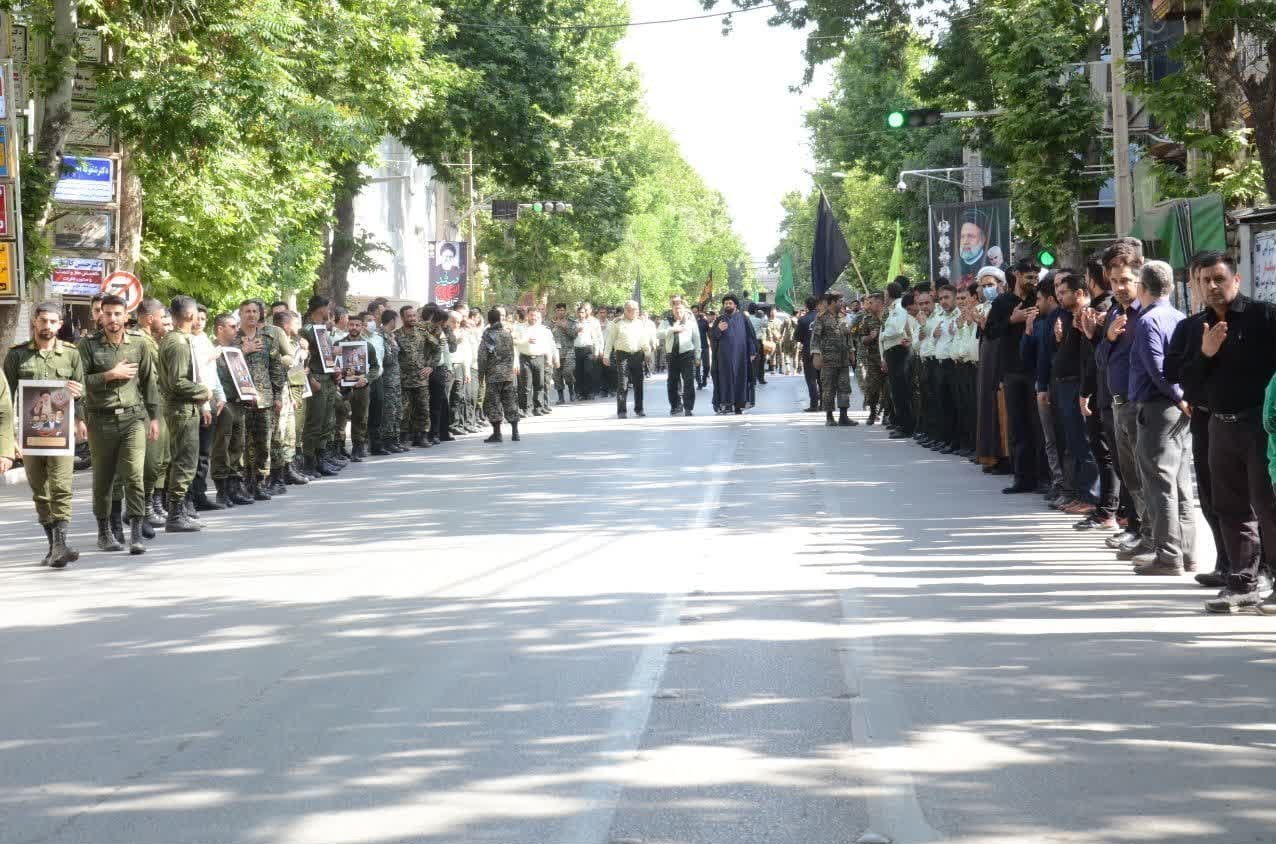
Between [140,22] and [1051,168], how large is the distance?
64.6 feet

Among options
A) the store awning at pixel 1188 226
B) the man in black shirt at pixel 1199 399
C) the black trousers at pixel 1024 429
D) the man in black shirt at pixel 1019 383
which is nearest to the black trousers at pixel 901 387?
the store awning at pixel 1188 226

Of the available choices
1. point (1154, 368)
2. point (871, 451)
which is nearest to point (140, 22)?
point (871, 451)

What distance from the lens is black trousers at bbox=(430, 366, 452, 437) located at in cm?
2708

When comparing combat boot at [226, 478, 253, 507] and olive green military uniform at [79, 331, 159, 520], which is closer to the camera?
olive green military uniform at [79, 331, 159, 520]

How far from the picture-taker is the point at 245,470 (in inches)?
720

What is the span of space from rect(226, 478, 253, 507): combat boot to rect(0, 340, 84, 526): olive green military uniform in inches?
148

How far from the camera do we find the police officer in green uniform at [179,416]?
1502cm

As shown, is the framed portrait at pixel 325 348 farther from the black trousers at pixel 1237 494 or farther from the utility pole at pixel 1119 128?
the black trousers at pixel 1237 494

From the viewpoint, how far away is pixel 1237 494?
984cm

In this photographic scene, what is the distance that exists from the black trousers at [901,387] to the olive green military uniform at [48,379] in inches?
545

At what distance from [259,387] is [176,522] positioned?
2.82 m

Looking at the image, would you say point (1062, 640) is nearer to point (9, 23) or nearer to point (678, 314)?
point (9, 23)

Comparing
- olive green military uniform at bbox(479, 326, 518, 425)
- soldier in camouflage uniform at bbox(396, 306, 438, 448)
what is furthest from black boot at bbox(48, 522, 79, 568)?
olive green military uniform at bbox(479, 326, 518, 425)

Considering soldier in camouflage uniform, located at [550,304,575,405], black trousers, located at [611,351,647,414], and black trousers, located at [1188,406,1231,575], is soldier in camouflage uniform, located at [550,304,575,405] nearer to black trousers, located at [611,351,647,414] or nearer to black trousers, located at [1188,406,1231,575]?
black trousers, located at [611,351,647,414]
